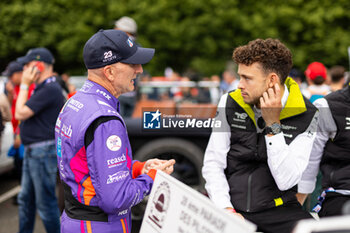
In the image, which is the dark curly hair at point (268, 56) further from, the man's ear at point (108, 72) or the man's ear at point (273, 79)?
the man's ear at point (108, 72)

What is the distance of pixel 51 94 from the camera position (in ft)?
12.1

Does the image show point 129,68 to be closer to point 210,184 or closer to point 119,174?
point 119,174

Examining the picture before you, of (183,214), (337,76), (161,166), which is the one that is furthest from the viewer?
(337,76)

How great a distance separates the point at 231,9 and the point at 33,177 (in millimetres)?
21391

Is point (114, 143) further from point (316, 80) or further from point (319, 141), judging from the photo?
point (316, 80)

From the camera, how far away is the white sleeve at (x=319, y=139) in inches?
96.3

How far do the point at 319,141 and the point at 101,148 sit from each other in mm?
1505

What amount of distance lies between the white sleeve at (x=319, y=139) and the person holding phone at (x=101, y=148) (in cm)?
106

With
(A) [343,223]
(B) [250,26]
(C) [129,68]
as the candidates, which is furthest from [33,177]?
(B) [250,26]

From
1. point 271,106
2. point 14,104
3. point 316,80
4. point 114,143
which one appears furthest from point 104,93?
point 316,80

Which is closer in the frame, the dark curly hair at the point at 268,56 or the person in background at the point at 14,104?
the dark curly hair at the point at 268,56

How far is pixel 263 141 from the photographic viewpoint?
231 centimetres

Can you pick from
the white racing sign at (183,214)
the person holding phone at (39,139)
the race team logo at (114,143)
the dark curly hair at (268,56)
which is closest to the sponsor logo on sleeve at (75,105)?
the race team logo at (114,143)

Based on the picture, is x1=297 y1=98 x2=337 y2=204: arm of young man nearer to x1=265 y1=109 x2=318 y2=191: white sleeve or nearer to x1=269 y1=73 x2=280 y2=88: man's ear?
x1=265 y1=109 x2=318 y2=191: white sleeve
